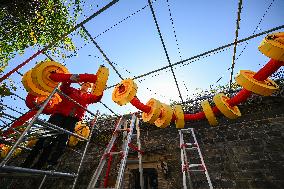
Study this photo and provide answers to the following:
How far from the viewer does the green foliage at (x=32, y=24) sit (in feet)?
29.0

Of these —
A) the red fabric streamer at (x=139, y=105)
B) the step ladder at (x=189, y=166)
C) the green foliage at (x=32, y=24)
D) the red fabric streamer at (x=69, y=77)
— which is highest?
the green foliage at (x=32, y=24)

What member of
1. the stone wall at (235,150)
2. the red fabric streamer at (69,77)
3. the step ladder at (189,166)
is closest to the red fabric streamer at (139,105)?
the red fabric streamer at (69,77)

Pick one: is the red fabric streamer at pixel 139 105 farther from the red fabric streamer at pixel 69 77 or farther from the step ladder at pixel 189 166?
the step ladder at pixel 189 166

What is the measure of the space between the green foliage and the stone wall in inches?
275

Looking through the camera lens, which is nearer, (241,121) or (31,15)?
(241,121)

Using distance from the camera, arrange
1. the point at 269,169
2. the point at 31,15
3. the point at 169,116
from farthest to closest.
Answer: the point at 31,15, the point at 269,169, the point at 169,116

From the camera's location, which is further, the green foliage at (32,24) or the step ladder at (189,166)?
the green foliage at (32,24)

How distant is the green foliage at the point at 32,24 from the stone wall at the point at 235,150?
6.99 m

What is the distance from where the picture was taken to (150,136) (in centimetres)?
701

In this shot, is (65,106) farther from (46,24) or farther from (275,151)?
(46,24)

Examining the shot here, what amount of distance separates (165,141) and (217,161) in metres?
1.78

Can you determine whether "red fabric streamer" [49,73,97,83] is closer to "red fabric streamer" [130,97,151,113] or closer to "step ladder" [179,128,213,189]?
"red fabric streamer" [130,97,151,113]

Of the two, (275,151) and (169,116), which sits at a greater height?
(169,116)

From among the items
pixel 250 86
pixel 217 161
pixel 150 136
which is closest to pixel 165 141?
pixel 150 136
